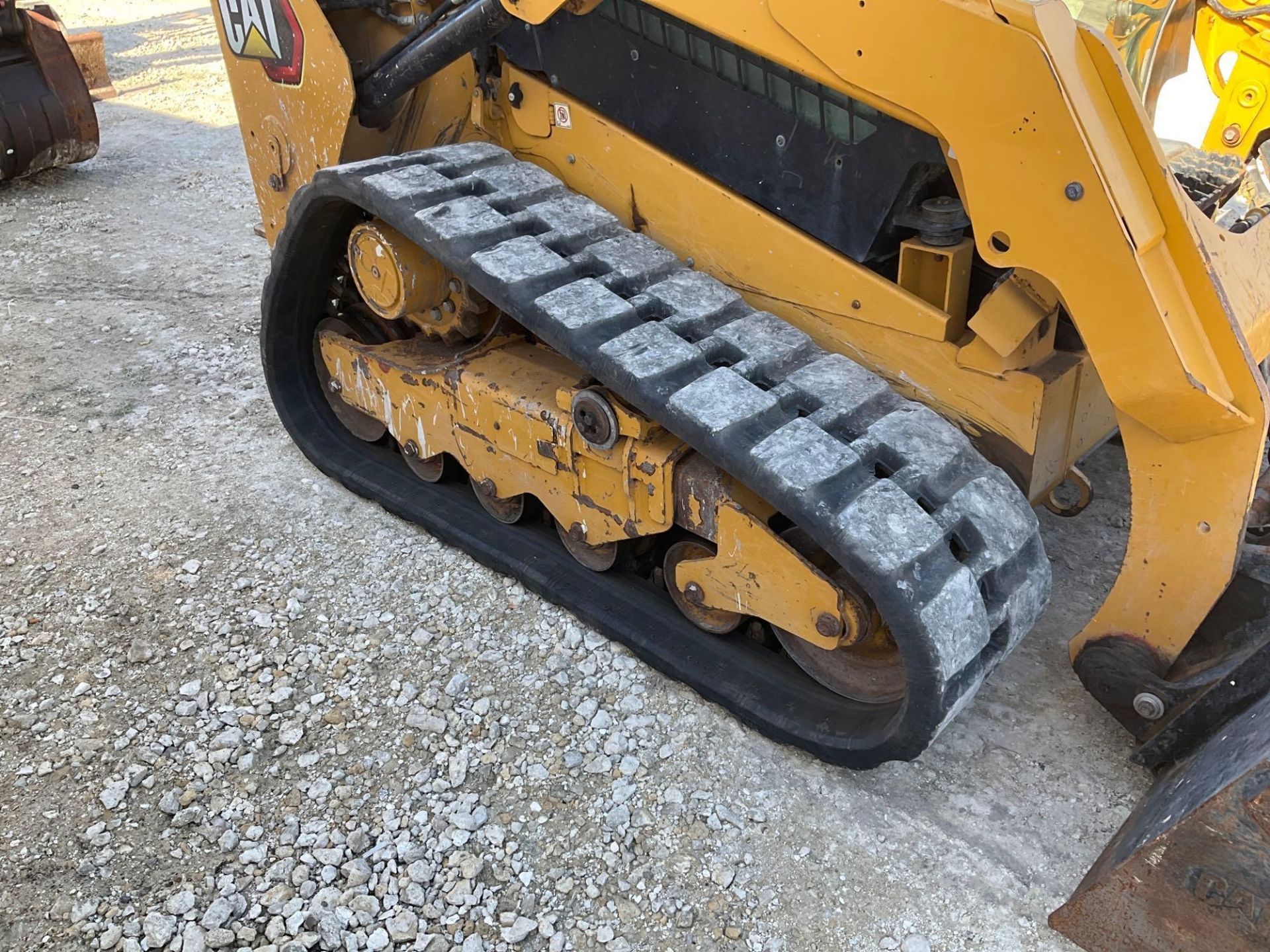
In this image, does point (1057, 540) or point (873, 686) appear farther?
point (1057, 540)

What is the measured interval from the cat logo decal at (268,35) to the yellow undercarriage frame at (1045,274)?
101 centimetres

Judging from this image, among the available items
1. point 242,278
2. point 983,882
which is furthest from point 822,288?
point 242,278

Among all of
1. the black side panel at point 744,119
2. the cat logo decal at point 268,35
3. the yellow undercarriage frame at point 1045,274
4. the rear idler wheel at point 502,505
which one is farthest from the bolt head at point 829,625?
the cat logo decal at point 268,35

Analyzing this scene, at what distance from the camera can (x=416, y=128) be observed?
353 cm

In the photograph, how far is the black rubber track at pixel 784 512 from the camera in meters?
2.22

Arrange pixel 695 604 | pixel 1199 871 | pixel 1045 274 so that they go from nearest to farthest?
pixel 1199 871 → pixel 1045 274 → pixel 695 604

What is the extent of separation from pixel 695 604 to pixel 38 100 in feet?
19.4

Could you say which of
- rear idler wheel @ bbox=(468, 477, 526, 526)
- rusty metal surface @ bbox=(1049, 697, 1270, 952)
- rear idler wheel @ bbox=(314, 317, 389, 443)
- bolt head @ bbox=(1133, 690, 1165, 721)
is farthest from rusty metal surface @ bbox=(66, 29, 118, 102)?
rusty metal surface @ bbox=(1049, 697, 1270, 952)

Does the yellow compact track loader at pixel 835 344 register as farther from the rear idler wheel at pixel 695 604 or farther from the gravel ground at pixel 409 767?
the gravel ground at pixel 409 767

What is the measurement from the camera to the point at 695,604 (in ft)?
9.32

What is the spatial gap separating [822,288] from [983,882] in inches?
54.4

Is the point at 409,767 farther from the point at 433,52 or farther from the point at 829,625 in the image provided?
the point at 433,52

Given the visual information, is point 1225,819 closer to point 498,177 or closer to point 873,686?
point 873,686

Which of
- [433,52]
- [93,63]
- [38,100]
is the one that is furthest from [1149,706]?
[93,63]
